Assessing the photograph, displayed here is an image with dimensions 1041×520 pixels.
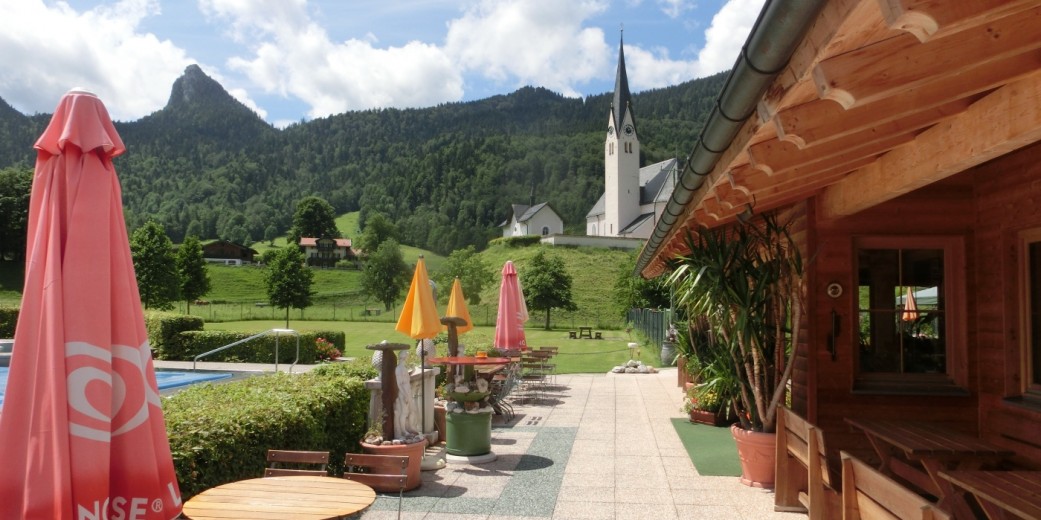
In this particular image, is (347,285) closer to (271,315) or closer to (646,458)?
(271,315)

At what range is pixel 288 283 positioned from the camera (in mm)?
39969

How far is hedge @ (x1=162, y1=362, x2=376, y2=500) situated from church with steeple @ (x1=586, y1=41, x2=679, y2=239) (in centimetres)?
6548

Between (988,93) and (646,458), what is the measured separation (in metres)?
5.53

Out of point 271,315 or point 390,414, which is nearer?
point 390,414

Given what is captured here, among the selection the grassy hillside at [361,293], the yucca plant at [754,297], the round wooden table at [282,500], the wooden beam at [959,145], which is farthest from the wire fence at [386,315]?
the round wooden table at [282,500]

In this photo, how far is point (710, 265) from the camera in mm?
6477

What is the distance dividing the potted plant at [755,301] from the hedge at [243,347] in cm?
1671

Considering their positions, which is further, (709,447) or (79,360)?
(709,447)

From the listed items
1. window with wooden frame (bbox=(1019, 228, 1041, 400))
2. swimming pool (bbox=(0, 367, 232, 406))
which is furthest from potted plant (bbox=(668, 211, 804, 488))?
swimming pool (bbox=(0, 367, 232, 406))

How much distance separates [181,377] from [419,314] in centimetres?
1185

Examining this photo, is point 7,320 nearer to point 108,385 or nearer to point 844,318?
point 108,385

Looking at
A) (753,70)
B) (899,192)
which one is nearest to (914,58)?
(753,70)

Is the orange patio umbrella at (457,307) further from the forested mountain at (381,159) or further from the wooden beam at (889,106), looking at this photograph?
the forested mountain at (381,159)

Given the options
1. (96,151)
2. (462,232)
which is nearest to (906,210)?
(96,151)
